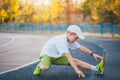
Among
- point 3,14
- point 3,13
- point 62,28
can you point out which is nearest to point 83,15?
point 62,28

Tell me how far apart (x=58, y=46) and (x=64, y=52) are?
0.19 metres

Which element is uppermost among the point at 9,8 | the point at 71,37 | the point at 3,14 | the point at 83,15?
the point at 71,37

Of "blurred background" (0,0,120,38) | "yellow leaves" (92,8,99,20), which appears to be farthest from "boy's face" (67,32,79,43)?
"yellow leaves" (92,8,99,20)

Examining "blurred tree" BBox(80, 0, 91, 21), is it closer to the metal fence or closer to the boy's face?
the metal fence

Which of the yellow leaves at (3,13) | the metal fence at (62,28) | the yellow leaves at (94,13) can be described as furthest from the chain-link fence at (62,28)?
the yellow leaves at (3,13)

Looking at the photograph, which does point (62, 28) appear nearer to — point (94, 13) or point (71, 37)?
point (94, 13)

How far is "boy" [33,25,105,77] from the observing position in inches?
282

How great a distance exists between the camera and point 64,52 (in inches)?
285

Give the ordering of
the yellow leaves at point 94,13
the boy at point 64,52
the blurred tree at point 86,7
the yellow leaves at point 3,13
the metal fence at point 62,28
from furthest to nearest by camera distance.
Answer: the yellow leaves at point 94,13 → the metal fence at point 62,28 → the blurred tree at point 86,7 → the yellow leaves at point 3,13 → the boy at point 64,52

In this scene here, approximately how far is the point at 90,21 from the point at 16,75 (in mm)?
21283

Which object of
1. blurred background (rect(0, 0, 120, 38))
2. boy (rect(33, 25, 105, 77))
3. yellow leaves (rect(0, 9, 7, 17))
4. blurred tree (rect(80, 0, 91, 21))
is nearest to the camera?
boy (rect(33, 25, 105, 77))

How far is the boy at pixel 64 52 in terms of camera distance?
717 centimetres

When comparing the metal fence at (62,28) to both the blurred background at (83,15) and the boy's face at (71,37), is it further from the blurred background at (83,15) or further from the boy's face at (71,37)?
the boy's face at (71,37)

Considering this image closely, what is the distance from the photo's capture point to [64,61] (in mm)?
7949
